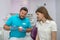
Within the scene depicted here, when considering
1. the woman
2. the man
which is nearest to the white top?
the woman

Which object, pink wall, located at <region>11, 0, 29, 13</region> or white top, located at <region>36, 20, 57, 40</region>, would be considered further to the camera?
pink wall, located at <region>11, 0, 29, 13</region>

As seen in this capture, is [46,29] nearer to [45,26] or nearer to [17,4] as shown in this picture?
[45,26]

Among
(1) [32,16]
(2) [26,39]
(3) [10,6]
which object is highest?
(3) [10,6]

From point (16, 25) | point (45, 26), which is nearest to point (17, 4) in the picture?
point (16, 25)

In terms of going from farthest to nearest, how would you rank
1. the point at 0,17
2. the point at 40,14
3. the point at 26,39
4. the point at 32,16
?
the point at 0,17 < the point at 32,16 < the point at 26,39 < the point at 40,14

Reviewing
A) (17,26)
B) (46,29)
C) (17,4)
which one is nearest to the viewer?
(46,29)

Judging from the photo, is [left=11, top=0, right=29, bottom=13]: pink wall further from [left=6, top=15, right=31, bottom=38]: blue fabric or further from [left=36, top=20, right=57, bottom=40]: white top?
[left=36, top=20, right=57, bottom=40]: white top

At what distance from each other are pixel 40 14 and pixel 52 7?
144 cm

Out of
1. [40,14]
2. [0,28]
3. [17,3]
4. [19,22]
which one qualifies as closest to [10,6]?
[17,3]

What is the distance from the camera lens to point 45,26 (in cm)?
217

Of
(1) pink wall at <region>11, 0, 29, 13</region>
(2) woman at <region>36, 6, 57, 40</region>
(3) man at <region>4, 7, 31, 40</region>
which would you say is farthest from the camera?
(1) pink wall at <region>11, 0, 29, 13</region>

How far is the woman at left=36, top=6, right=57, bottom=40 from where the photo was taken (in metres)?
2.12

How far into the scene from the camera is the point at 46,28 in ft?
A: 7.09

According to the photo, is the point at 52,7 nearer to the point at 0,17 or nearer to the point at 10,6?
the point at 10,6
